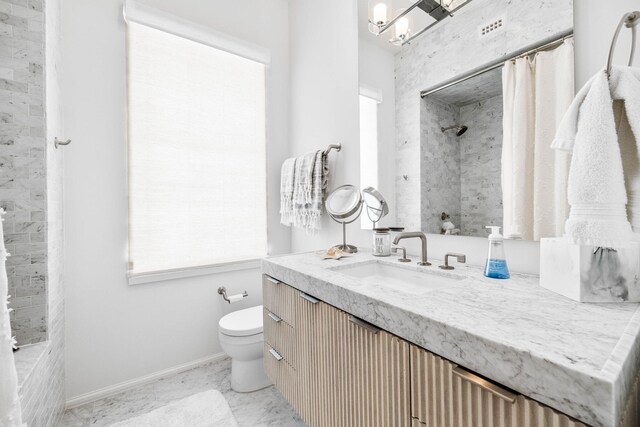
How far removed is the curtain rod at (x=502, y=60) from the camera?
0.91m

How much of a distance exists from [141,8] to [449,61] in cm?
186

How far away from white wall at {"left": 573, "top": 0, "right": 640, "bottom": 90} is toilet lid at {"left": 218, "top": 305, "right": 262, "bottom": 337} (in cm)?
183

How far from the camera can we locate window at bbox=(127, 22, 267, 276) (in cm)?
174

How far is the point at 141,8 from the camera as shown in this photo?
66.6 inches

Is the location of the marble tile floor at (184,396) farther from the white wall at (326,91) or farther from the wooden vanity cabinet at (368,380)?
the white wall at (326,91)

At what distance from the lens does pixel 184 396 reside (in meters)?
1.61

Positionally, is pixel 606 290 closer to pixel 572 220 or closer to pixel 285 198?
pixel 572 220

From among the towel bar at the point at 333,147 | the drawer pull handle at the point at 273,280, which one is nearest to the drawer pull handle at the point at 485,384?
the drawer pull handle at the point at 273,280

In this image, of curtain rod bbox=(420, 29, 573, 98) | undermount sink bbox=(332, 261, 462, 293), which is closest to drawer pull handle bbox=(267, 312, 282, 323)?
undermount sink bbox=(332, 261, 462, 293)

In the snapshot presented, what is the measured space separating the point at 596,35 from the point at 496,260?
78cm

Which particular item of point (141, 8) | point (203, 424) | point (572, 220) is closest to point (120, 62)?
point (141, 8)

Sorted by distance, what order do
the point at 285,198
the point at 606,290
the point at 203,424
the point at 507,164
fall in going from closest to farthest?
the point at 606,290 → the point at 507,164 → the point at 203,424 → the point at 285,198

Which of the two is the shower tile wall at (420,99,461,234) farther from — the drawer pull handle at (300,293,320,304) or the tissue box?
the drawer pull handle at (300,293,320,304)

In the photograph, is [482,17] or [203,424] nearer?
[482,17]
